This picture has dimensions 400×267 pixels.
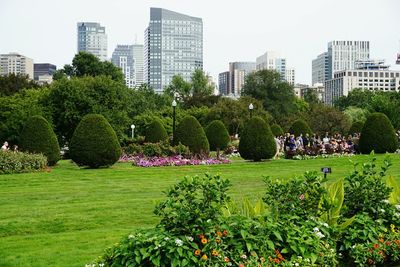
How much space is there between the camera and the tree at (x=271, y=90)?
69.0 m

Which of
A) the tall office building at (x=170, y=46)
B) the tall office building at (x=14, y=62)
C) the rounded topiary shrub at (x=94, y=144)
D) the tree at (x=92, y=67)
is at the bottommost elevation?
the rounded topiary shrub at (x=94, y=144)

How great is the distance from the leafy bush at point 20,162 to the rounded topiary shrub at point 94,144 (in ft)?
4.92

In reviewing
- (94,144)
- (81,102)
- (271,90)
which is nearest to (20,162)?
(94,144)

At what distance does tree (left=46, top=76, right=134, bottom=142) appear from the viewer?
37.2m

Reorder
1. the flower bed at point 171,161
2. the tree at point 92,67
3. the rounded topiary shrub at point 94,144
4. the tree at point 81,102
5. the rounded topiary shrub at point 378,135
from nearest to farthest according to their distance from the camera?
the rounded topiary shrub at point 94,144, the flower bed at point 171,161, the rounded topiary shrub at point 378,135, the tree at point 81,102, the tree at point 92,67

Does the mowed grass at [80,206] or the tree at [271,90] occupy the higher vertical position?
the tree at [271,90]

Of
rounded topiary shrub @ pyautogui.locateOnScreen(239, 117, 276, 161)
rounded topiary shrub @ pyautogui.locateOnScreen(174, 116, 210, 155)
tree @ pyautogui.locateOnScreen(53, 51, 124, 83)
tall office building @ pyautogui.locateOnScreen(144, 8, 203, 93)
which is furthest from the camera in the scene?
tall office building @ pyautogui.locateOnScreen(144, 8, 203, 93)

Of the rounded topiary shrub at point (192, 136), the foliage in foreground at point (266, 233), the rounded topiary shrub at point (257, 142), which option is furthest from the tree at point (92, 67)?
the foliage in foreground at point (266, 233)

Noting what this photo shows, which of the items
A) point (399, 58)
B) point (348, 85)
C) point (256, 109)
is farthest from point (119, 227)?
point (348, 85)

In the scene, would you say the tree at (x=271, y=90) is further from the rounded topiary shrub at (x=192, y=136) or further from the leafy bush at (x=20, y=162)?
the leafy bush at (x=20, y=162)

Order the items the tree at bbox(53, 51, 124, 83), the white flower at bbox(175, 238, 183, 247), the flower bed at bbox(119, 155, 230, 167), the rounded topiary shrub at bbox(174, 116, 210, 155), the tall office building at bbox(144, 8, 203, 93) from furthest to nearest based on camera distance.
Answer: the tall office building at bbox(144, 8, 203, 93)
the tree at bbox(53, 51, 124, 83)
the rounded topiary shrub at bbox(174, 116, 210, 155)
the flower bed at bbox(119, 155, 230, 167)
the white flower at bbox(175, 238, 183, 247)

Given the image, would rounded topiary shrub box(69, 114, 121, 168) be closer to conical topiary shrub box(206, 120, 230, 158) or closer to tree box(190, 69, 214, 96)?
conical topiary shrub box(206, 120, 230, 158)

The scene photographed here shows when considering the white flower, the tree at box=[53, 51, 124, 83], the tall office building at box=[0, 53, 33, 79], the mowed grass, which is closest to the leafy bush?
the mowed grass

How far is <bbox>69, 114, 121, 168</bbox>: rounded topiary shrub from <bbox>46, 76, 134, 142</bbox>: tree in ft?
49.5
